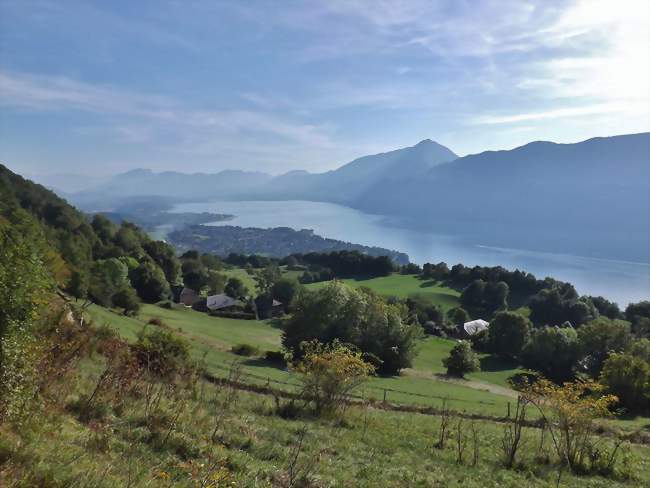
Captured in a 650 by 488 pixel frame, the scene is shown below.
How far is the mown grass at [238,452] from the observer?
4938 mm

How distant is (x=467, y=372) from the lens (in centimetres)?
3503

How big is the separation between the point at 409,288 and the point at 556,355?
37.9 metres

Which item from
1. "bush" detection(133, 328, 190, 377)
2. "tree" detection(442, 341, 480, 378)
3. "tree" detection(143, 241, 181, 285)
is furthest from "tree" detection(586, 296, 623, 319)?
"bush" detection(133, 328, 190, 377)

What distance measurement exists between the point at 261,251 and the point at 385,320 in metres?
142

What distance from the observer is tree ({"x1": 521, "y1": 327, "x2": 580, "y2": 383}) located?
42.0 meters

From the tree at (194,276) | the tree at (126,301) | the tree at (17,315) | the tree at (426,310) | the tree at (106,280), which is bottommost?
the tree at (426,310)

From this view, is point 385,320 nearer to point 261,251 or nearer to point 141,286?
point 141,286

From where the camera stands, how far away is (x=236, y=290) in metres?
71.4

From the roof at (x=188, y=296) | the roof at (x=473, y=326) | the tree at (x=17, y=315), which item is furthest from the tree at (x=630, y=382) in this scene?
the roof at (x=188, y=296)

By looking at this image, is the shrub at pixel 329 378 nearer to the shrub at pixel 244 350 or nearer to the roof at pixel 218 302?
the shrub at pixel 244 350

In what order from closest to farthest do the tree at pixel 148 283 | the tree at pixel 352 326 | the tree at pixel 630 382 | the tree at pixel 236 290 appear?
the tree at pixel 630 382 < the tree at pixel 352 326 < the tree at pixel 148 283 < the tree at pixel 236 290

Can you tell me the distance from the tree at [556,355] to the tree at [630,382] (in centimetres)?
1571

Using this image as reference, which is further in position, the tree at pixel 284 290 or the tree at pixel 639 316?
the tree at pixel 284 290

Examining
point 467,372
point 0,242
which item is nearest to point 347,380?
point 0,242
